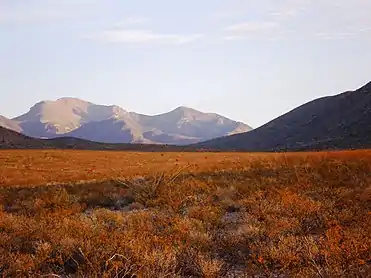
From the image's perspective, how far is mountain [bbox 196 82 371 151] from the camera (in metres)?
85.2

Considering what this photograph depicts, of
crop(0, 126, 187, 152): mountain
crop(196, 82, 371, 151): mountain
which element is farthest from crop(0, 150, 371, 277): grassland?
crop(196, 82, 371, 151): mountain

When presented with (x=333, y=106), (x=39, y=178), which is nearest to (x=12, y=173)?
(x=39, y=178)

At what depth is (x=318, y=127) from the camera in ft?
379

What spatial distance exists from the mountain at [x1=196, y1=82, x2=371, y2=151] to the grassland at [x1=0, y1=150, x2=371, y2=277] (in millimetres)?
58811

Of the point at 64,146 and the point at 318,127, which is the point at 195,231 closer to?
the point at 64,146

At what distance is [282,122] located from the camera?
142 meters

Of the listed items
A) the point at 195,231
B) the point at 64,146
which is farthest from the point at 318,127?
the point at 195,231

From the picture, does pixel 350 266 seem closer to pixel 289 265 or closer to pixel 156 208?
pixel 289 265

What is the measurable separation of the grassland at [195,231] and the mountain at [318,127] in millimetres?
58811

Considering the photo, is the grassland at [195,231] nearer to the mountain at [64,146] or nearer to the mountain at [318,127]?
the mountain at [64,146]

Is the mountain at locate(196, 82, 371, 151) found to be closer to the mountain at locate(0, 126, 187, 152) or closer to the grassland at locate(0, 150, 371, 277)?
the mountain at locate(0, 126, 187, 152)

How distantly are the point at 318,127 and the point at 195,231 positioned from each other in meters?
110

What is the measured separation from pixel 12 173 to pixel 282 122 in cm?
12040

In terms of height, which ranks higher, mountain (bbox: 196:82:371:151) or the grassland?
mountain (bbox: 196:82:371:151)
